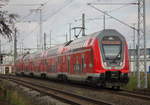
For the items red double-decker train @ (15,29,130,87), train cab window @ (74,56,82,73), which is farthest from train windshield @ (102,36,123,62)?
train cab window @ (74,56,82,73)

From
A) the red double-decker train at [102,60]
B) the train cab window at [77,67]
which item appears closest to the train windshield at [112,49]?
the red double-decker train at [102,60]

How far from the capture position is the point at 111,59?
66.9ft

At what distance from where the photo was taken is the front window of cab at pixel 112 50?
66.8 ft

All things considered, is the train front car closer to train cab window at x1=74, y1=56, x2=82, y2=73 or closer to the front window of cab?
the front window of cab

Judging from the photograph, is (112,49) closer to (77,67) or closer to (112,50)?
(112,50)

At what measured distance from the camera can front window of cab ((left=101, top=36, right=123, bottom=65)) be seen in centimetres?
2038

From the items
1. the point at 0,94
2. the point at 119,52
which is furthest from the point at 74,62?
the point at 0,94

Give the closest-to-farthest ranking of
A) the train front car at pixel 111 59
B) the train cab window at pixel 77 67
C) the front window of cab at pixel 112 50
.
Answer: the train front car at pixel 111 59 → the front window of cab at pixel 112 50 → the train cab window at pixel 77 67

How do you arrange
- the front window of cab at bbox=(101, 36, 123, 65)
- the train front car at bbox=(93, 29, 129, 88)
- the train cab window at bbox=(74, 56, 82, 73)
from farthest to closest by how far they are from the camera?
1. the train cab window at bbox=(74, 56, 82, 73)
2. the front window of cab at bbox=(101, 36, 123, 65)
3. the train front car at bbox=(93, 29, 129, 88)

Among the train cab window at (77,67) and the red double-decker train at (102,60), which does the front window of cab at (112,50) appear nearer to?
the red double-decker train at (102,60)

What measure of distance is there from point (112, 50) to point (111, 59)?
2.11 feet

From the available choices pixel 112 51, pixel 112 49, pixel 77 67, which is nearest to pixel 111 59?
pixel 112 51

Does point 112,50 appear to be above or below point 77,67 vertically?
above

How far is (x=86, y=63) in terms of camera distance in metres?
21.6
